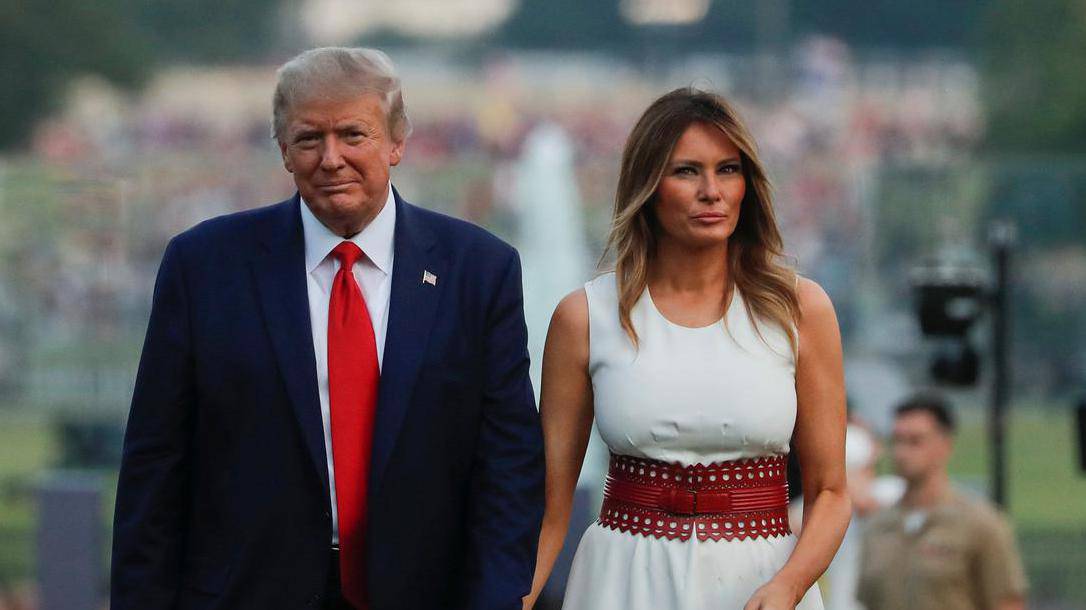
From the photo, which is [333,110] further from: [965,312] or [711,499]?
[965,312]

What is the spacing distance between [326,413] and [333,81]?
0.60 meters

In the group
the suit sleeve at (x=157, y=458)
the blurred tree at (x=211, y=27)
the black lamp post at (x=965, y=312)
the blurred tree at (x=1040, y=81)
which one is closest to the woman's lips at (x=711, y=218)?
the suit sleeve at (x=157, y=458)

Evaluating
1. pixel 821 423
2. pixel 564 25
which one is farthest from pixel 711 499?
pixel 564 25

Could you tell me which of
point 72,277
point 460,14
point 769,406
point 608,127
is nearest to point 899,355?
point 72,277

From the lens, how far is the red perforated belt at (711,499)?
12.3 ft

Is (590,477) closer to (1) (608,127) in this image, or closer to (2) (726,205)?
(2) (726,205)

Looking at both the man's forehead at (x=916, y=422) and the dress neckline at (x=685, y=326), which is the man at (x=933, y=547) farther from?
the dress neckline at (x=685, y=326)

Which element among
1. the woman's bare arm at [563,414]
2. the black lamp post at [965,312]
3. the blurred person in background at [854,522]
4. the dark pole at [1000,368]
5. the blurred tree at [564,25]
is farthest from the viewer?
the blurred tree at [564,25]

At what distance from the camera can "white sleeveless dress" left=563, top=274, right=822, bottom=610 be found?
146 inches

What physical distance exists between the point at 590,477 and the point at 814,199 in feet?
35.2

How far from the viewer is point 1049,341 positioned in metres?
21.3

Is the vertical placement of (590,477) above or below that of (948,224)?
below

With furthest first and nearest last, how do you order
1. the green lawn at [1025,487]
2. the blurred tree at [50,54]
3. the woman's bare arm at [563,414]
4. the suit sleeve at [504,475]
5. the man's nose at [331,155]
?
1. the blurred tree at [50,54]
2. the green lawn at [1025,487]
3. the woman's bare arm at [563,414]
4. the suit sleeve at [504,475]
5. the man's nose at [331,155]

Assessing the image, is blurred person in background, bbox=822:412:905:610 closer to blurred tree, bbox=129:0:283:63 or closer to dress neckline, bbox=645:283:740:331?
dress neckline, bbox=645:283:740:331
